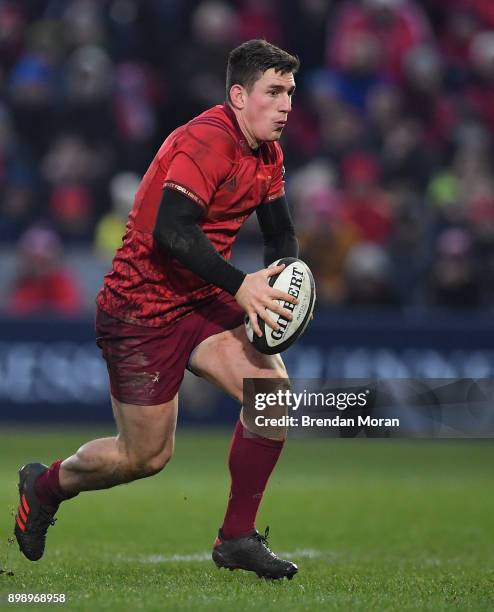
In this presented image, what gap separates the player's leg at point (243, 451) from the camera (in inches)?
230

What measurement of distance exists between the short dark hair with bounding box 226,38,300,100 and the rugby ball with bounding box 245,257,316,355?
80cm

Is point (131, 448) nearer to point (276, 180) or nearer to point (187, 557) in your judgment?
point (187, 557)

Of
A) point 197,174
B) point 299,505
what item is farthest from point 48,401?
point 197,174

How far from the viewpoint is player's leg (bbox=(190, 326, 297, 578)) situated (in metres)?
5.85

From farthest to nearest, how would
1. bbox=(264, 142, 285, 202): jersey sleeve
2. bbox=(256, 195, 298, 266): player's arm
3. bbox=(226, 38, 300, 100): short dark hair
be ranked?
bbox=(256, 195, 298, 266): player's arm, bbox=(264, 142, 285, 202): jersey sleeve, bbox=(226, 38, 300, 100): short dark hair

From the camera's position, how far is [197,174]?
5520 millimetres

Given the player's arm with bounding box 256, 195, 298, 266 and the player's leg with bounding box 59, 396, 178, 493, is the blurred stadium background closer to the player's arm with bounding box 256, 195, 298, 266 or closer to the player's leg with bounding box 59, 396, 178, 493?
the player's arm with bounding box 256, 195, 298, 266

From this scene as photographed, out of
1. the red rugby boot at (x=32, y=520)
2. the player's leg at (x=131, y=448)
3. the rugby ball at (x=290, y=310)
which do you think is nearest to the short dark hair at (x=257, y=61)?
the rugby ball at (x=290, y=310)

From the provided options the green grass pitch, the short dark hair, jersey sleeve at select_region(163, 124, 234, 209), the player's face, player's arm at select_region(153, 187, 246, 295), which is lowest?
the green grass pitch

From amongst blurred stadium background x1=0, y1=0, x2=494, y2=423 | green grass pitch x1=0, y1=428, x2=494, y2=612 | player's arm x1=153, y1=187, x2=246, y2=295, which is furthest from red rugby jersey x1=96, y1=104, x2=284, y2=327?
blurred stadium background x1=0, y1=0, x2=494, y2=423

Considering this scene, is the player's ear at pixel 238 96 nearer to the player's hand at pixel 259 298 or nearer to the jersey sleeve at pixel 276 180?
the jersey sleeve at pixel 276 180

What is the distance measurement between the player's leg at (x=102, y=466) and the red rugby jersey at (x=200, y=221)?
41cm

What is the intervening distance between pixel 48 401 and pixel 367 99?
4596 millimetres

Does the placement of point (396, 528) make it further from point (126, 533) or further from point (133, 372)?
point (133, 372)
